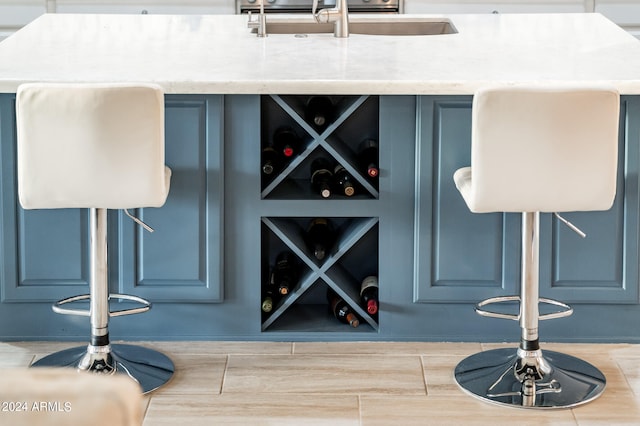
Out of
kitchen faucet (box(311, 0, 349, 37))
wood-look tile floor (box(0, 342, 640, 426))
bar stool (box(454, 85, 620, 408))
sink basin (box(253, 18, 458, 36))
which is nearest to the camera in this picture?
bar stool (box(454, 85, 620, 408))

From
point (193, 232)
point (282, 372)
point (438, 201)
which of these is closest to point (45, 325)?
point (193, 232)

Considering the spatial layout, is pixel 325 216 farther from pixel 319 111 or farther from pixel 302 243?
pixel 319 111

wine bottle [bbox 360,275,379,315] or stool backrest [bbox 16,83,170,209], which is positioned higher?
stool backrest [bbox 16,83,170,209]

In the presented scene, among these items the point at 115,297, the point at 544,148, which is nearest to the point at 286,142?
the point at 115,297

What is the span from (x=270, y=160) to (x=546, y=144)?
104 cm

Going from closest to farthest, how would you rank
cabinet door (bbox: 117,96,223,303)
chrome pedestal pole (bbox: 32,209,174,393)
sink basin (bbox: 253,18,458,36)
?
chrome pedestal pole (bbox: 32,209,174,393)
cabinet door (bbox: 117,96,223,303)
sink basin (bbox: 253,18,458,36)

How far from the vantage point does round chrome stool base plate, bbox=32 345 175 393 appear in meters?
3.33

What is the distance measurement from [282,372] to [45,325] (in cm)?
88

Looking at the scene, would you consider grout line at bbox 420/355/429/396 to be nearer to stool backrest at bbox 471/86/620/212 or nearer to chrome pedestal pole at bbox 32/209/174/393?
stool backrest at bbox 471/86/620/212

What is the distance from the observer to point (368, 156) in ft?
12.2

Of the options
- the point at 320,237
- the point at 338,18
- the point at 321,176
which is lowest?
the point at 320,237

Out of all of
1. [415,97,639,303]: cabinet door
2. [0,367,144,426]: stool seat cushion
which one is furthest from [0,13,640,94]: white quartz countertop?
[0,367,144,426]: stool seat cushion

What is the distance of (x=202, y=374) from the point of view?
3.45 metres

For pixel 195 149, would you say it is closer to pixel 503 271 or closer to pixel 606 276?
pixel 503 271
